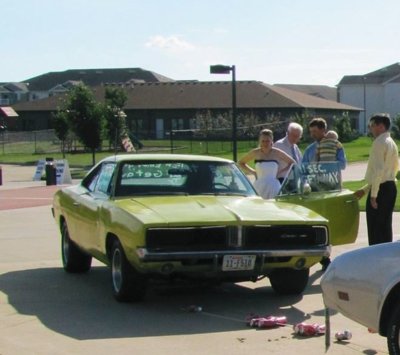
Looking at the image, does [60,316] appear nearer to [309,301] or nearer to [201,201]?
[201,201]

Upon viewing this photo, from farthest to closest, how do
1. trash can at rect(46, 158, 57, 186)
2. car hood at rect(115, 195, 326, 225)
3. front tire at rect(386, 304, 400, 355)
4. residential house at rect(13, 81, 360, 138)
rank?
residential house at rect(13, 81, 360, 138) → trash can at rect(46, 158, 57, 186) → car hood at rect(115, 195, 326, 225) → front tire at rect(386, 304, 400, 355)

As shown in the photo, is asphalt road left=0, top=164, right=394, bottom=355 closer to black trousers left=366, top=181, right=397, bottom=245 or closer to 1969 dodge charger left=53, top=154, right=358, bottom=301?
1969 dodge charger left=53, top=154, right=358, bottom=301

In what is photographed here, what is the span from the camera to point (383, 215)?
8.74m

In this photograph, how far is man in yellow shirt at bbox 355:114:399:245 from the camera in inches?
337

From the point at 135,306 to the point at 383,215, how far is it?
2821 millimetres

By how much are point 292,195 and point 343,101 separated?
9951cm

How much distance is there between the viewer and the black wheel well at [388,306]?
5.18 metres

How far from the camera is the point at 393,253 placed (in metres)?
5.32

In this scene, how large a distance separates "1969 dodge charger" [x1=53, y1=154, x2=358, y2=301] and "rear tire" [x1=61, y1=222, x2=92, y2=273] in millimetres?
336

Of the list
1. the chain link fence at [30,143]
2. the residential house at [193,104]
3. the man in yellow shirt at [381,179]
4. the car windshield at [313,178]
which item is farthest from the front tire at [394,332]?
the residential house at [193,104]

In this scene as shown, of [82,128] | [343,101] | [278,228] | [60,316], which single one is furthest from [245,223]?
[343,101]

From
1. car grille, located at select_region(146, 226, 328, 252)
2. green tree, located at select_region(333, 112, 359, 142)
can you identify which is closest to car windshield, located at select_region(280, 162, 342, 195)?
car grille, located at select_region(146, 226, 328, 252)

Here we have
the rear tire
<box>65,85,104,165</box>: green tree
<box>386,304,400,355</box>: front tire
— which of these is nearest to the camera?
<box>386,304,400,355</box>: front tire

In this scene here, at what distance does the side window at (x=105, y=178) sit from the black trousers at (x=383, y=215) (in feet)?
9.18
